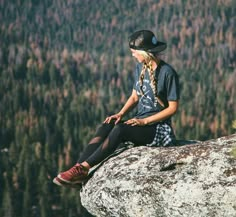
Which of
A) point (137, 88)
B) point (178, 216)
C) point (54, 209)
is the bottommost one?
point (54, 209)

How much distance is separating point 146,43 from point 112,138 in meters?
1.85

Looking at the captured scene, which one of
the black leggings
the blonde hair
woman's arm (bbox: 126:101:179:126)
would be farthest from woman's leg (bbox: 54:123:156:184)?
the blonde hair

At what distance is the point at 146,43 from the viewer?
11555 mm

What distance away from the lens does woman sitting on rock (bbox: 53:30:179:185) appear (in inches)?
448

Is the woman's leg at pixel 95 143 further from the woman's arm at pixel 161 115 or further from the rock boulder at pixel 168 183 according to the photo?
the woman's arm at pixel 161 115

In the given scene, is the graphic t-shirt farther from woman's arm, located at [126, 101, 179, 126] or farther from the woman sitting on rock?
woman's arm, located at [126, 101, 179, 126]

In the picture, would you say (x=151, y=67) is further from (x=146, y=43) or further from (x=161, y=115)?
(x=161, y=115)

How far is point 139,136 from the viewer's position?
11.6 meters

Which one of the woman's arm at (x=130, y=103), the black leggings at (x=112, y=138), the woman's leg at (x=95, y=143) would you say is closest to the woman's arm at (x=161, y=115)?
the black leggings at (x=112, y=138)

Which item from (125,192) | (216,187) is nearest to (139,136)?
(125,192)

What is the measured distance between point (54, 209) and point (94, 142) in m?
132

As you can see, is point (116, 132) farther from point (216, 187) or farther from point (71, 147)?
point (71, 147)

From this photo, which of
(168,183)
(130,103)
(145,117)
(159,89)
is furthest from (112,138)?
(168,183)

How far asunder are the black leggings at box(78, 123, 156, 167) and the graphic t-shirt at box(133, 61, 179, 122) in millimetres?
379
